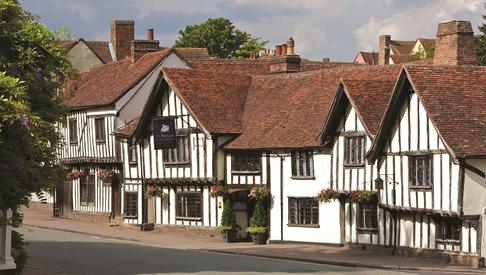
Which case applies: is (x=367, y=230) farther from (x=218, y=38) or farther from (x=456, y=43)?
(x=218, y=38)

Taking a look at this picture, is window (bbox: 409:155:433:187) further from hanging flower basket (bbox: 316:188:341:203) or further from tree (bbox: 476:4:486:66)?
tree (bbox: 476:4:486:66)

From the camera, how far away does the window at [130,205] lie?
4703 centimetres

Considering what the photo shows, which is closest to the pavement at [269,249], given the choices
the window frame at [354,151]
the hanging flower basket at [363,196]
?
the hanging flower basket at [363,196]

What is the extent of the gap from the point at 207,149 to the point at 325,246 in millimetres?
7360

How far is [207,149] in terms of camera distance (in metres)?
42.5

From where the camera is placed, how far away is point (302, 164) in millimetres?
40062

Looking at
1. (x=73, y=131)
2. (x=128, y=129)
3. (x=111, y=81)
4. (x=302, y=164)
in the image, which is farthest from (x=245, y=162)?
(x=73, y=131)

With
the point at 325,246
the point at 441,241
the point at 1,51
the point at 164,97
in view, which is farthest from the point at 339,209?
the point at 1,51

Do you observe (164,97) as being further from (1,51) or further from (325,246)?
(1,51)

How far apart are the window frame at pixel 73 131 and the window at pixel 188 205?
9.84 metres

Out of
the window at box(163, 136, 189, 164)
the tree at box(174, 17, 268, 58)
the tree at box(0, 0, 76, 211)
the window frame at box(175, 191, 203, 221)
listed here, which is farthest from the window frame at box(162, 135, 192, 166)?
the tree at box(174, 17, 268, 58)

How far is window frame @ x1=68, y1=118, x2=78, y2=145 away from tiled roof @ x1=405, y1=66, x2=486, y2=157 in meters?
24.0

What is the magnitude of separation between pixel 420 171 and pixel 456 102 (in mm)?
2657

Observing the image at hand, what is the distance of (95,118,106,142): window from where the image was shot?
49375 mm
